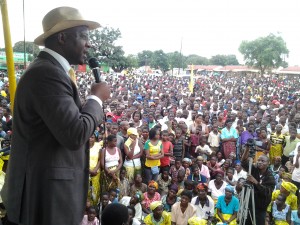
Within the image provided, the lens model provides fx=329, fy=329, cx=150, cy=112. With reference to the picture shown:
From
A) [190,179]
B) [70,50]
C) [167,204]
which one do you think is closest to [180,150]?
[190,179]

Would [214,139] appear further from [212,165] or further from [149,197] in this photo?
[149,197]

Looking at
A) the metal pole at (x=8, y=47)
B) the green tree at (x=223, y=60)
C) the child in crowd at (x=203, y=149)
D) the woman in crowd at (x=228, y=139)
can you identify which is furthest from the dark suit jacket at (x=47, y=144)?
the green tree at (x=223, y=60)

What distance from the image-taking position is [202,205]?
17.9ft

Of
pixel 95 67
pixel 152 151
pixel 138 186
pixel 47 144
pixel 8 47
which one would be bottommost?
pixel 138 186

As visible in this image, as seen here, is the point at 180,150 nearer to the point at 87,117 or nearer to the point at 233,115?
the point at 233,115

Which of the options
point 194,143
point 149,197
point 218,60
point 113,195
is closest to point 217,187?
point 149,197

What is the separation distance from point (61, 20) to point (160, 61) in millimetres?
55846

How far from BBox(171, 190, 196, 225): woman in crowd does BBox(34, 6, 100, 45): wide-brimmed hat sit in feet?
13.9

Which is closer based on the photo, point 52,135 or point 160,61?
point 52,135

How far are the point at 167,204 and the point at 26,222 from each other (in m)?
4.57

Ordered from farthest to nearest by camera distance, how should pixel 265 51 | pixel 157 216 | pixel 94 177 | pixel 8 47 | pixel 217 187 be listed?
pixel 265 51
pixel 217 187
pixel 94 177
pixel 157 216
pixel 8 47

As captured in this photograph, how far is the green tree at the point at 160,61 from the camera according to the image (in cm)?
5659

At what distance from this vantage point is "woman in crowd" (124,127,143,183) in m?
5.93

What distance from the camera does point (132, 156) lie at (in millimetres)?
5953
